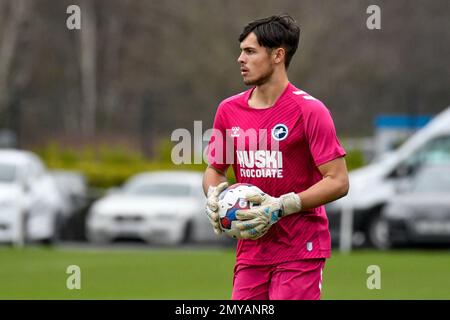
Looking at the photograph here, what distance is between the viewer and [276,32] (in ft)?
22.7

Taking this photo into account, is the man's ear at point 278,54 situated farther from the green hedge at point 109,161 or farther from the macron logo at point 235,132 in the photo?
the green hedge at point 109,161

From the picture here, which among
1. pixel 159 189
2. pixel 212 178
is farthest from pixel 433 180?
pixel 212 178

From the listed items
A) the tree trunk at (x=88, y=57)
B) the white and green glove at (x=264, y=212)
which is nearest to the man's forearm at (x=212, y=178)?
the white and green glove at (x=264, y=212)

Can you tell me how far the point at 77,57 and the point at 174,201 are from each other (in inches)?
928

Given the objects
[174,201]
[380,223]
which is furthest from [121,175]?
[380,223]

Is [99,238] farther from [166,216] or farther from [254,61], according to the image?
[254,61]

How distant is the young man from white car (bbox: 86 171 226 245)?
637 inches

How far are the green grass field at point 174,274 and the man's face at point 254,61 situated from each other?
612 centimetres

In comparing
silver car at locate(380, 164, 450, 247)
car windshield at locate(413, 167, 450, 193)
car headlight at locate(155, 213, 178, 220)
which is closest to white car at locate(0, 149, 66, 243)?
car headlight at locate(155, 213, 178, 220)

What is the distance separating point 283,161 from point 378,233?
1554 cm

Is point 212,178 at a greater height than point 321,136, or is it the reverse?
point 321,136

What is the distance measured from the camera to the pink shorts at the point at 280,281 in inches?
271

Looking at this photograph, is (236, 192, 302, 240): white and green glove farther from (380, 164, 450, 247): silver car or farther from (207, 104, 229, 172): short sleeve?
(380, 164, 450, 247): silver car

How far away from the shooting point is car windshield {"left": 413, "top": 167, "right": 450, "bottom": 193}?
21250 mm
